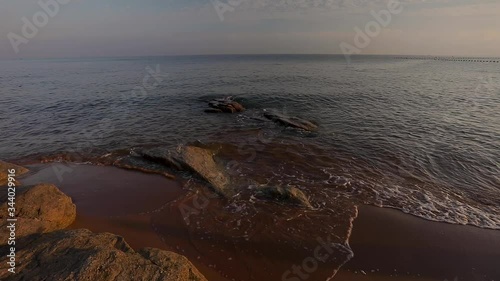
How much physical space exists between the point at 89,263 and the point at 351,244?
694cm

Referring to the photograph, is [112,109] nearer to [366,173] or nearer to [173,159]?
[173,159]

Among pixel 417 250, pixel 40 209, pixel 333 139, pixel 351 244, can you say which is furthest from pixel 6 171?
pixel 333 139

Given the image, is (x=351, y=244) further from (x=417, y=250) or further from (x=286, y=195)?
(x=286, y=195)

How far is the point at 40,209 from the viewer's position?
7.98 m

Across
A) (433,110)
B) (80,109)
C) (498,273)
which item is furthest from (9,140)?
(433,110)

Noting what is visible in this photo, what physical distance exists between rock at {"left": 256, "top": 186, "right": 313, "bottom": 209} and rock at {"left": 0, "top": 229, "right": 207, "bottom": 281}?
5258 mm

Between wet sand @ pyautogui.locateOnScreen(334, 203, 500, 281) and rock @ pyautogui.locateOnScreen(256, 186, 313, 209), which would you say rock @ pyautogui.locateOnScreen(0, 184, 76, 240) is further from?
wet sand @ pyautogui.locateOnScreen(334, 203, 500, 281)

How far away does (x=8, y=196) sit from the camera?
8.03 m

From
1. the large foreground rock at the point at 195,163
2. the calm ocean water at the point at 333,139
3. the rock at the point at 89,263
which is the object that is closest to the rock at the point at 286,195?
the calm ocean water at the point at 333,139

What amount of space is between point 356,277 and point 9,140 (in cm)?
2242

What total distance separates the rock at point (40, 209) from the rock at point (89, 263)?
1.50m

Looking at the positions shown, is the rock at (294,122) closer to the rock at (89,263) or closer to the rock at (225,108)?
the rock at (225,108)

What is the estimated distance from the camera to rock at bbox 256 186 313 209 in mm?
9844

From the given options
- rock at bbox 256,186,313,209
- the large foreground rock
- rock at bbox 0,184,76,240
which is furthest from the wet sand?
rock at bbox 0,184,76,240
